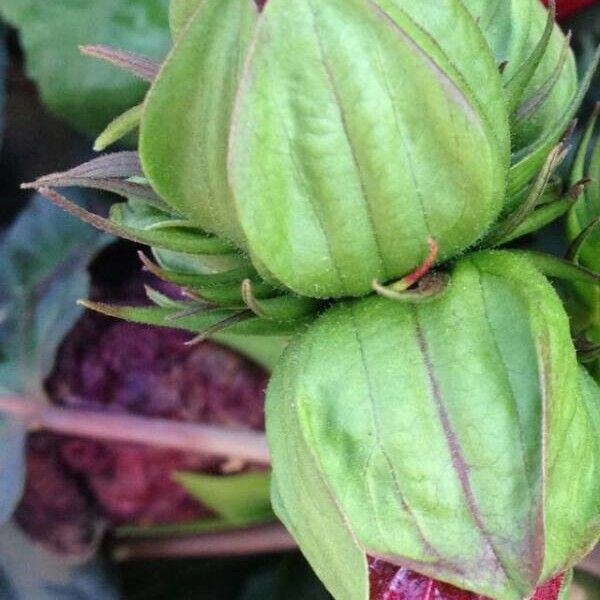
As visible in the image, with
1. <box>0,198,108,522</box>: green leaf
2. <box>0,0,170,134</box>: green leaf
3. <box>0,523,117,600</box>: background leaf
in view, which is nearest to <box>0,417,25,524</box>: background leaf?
<box>0,198,108,522</box>: green leaf

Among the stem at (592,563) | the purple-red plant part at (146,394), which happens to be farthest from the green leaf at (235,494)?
the stem at (592,563)

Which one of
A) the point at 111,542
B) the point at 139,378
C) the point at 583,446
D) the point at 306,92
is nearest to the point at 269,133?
the point at 306,92

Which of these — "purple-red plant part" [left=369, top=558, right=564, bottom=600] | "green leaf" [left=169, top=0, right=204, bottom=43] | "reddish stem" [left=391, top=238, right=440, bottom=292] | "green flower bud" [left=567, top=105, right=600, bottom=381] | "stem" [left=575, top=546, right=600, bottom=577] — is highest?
"green leaf" [left=169, top=0, right=204, bottom=43]

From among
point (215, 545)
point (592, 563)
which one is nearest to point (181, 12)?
point (592, 563)

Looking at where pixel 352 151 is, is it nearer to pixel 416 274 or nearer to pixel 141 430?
pixel 416 274

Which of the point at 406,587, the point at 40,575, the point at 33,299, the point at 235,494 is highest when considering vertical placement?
the point at 406,587

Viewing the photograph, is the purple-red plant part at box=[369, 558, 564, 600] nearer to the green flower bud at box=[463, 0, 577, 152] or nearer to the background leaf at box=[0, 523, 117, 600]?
the green flower bud at box=[463, 0, 577, 152]

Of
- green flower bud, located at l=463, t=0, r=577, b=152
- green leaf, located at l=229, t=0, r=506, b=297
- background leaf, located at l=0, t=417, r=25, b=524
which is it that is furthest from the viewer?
background leaf, located at l=0, t=417, r=25, b=524
